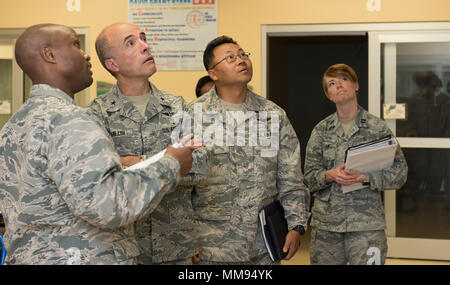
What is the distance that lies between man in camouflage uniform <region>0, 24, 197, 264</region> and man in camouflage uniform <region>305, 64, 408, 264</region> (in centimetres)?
163

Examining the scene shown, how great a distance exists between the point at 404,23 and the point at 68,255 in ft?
13.1

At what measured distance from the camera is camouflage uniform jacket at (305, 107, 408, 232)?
304 cm

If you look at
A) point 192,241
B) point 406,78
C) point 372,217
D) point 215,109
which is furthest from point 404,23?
point 192,241

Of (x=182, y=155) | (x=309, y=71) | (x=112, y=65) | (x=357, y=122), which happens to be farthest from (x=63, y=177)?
(x=309, y=71)

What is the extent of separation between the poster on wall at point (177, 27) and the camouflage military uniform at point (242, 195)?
7.96 feet

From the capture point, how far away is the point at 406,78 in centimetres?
479

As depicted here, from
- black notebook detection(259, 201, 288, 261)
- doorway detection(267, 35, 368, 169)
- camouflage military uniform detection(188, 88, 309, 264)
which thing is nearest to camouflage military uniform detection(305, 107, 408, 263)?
camouflage military uniform detection(188, 88, 309, 264)

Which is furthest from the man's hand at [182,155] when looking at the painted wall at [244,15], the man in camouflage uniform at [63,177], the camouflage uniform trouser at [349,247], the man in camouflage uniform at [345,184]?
the painted wall at [244,15]

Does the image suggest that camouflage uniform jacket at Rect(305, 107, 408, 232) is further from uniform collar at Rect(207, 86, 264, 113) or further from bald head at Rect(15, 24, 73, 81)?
bald head at Rect(15, 24, 73, 81)

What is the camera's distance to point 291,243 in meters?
2.46

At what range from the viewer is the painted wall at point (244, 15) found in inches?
183

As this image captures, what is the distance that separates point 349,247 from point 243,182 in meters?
0.92

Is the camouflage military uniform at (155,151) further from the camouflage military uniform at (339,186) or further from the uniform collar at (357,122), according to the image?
the uniform collar at (357,122)
